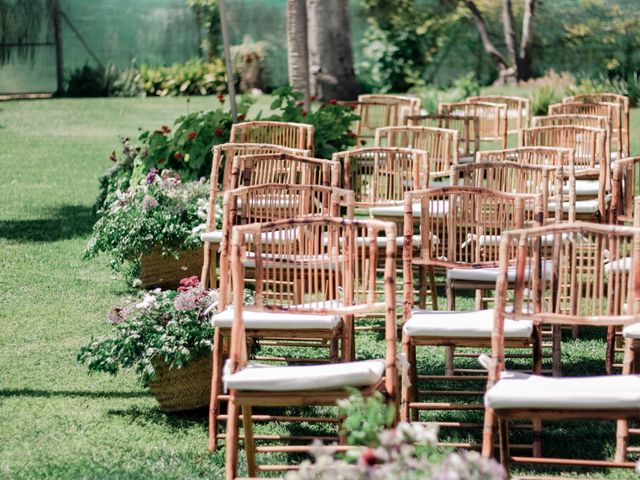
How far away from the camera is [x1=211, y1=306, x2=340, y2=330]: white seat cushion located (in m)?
4.55

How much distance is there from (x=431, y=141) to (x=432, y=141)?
0.02 m

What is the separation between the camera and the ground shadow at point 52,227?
959cm

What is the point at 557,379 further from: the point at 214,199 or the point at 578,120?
the point at 578,120

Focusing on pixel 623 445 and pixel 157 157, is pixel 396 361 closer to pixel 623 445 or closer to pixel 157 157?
pixel 623 445

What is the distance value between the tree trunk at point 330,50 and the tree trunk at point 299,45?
19.0 feet

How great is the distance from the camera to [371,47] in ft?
79.7

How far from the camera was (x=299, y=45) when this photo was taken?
13.3m

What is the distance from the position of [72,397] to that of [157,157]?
4200 mm

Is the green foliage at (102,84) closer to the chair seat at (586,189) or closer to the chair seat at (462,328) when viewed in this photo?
the chair seat at (586,189)

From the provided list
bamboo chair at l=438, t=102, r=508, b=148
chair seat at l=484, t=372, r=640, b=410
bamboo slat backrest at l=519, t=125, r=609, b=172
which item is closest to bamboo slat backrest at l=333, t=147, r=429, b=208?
bamboo slat backrest at l=519, t=125, r=609, b=172

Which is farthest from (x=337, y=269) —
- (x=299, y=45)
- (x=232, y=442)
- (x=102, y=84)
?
(x=102, y=84)

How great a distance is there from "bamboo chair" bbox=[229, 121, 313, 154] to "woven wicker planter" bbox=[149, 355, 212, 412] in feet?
10.5

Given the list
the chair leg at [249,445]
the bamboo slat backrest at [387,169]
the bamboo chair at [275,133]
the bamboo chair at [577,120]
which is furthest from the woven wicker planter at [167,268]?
the chair leg at [249,445]

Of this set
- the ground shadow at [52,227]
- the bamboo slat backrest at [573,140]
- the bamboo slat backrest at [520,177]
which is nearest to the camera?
the bamboo slat backrest at [520,177]
